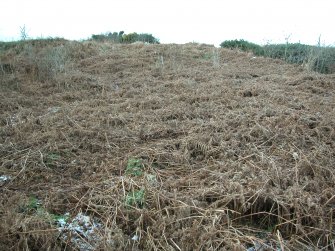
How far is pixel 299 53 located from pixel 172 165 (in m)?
7.68

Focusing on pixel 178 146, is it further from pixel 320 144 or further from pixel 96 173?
pixel 320 144

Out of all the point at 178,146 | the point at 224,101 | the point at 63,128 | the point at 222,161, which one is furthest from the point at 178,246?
the point at 224,101

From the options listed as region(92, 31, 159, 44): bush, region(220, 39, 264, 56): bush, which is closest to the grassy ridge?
region(220, 39, 264, 56): bush

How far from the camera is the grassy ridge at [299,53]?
7371mm

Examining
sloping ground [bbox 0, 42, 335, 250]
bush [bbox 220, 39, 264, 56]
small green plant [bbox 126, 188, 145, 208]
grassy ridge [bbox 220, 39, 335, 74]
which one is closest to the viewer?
sloping ground [bbox 0, 42, 335, 250]

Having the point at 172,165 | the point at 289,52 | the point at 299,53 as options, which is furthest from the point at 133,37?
the point at 172,165

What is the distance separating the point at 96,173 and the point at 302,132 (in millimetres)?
2285

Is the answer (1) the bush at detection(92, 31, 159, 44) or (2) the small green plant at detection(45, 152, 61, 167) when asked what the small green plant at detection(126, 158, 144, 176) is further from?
(1) the bush at detection(92, 31, 159, 44)

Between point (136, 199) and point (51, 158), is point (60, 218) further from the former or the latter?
point (51, 158)

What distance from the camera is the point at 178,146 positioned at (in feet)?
9.94

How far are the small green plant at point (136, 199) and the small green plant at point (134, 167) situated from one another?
0.35m

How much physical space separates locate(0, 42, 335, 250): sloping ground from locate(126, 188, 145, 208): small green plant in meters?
0.01

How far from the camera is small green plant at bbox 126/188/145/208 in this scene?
201cm

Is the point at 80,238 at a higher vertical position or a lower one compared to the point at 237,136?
lower
